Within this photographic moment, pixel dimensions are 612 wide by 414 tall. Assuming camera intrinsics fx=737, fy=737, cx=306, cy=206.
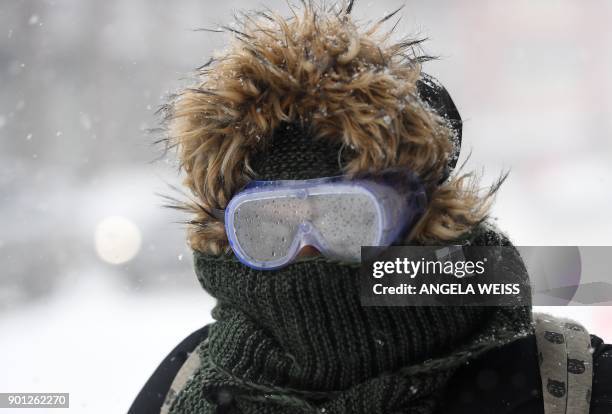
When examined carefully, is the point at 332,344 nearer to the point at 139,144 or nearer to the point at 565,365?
the point at 565,365

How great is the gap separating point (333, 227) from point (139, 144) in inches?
370

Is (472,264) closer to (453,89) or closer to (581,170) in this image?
(581,170)

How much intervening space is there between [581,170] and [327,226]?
8.02 metres

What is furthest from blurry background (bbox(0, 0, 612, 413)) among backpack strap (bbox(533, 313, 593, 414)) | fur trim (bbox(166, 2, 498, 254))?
backpack strap (bbox(533, 313, 593, 414))

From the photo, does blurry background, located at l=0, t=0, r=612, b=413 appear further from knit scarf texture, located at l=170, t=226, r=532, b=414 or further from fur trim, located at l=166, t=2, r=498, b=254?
fur trim, located at l=166, t=2, r=498, b=254

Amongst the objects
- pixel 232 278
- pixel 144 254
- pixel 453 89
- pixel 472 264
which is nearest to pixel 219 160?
pixel 232 278

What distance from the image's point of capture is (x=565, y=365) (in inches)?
64.2

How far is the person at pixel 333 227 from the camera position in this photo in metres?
1.69

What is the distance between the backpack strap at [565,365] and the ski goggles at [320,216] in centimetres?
42

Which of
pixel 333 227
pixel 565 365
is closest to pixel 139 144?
pixel 333 227

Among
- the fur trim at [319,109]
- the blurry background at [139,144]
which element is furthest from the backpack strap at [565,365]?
the blurry background at [139,144]

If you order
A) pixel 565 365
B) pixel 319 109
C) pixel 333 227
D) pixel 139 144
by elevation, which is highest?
pixel 139 144

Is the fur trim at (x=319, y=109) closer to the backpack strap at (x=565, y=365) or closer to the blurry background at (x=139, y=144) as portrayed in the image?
the backpack strap at (x=565, y=365)

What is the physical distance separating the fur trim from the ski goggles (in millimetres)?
40
